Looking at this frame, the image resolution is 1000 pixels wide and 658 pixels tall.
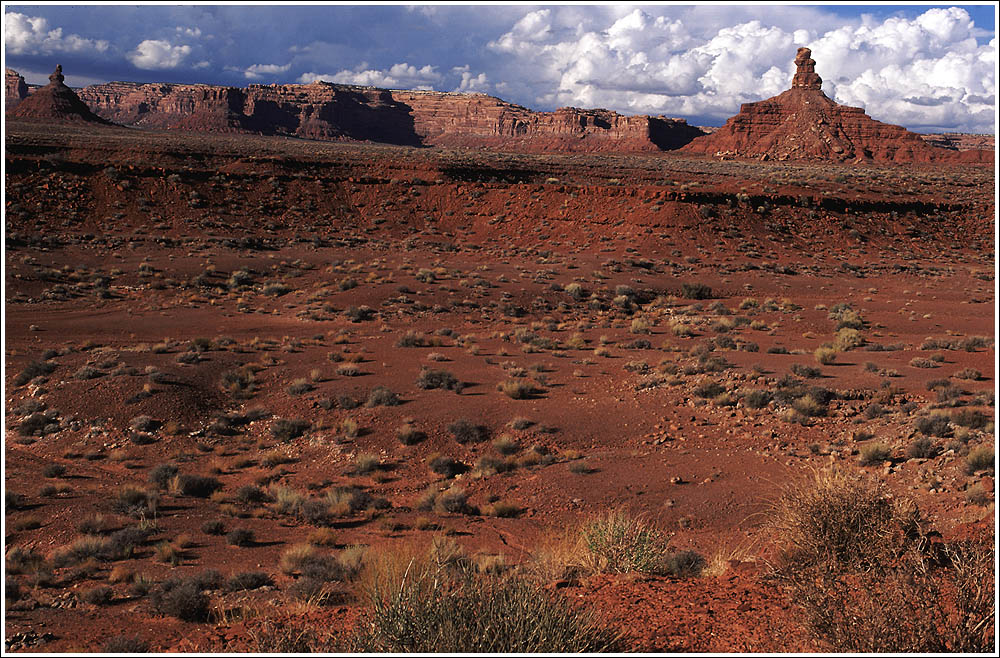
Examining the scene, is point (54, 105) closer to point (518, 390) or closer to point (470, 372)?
point (470, 372)

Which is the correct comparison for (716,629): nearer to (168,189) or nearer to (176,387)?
(176,387)

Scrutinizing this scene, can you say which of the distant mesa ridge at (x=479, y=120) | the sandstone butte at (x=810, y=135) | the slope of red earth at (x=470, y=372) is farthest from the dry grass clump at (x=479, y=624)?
the distant mesa ridge at (x=479, y=120)

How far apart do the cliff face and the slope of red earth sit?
105 m

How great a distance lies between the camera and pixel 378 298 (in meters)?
27.5

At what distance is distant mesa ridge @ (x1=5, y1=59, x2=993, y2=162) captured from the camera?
110 meters

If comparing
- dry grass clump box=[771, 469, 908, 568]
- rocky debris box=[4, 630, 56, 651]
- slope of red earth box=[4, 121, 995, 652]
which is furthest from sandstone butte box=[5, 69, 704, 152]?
rocky debris box=[4, 630, 56, 651]

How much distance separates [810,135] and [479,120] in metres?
86.4

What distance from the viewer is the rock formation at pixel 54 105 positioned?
11575 cm

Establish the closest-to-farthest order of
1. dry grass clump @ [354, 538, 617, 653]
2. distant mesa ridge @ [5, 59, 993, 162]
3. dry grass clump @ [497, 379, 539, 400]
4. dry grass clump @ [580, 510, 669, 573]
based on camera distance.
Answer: dry grass clump @ [354, 538, 617, 653]
dry grass clump @ [580, 510, 669, 573]
dry grass clump @ [497, 379, 539, 400]
distant mesa ridge @ [5, 59, 993, 162]

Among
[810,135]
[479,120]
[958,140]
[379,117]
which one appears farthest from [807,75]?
[379,117]

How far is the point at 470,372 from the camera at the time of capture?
18.4m

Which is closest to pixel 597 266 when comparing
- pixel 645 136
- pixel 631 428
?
pixel 631 428

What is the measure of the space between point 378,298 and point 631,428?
1566 centimetres

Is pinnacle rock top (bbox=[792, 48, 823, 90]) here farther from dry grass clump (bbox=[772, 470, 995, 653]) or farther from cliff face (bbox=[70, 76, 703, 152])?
dry grass clump (bbox=[772, 470, 995, 653])
